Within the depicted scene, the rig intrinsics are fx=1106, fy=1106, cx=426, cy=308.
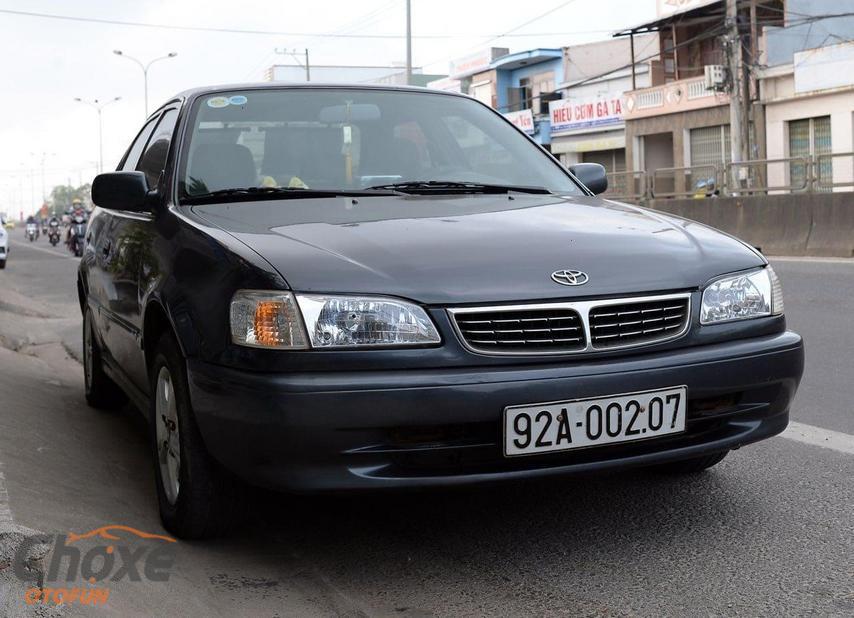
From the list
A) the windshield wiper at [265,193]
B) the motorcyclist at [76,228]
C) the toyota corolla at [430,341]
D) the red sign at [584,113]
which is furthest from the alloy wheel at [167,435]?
the red sign at [584,113]

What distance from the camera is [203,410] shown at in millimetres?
3240

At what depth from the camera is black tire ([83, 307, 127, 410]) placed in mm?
5801

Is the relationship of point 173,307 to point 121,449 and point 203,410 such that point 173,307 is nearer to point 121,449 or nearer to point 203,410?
point 203,410

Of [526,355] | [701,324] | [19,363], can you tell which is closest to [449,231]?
[526,355]

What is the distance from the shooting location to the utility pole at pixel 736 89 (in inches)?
1055

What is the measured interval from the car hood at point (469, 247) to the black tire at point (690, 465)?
0.87m

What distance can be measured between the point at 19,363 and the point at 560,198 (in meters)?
4.65

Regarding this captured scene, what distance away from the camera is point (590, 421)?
312 cm

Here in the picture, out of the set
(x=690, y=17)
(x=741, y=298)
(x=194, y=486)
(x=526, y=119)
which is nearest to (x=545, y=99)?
(x=526, y=119)

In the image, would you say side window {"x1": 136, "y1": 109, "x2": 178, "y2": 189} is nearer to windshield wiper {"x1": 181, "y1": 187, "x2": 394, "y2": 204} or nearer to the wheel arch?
windshield wiper {"x1": 181, "y1": 187, "x2": 394, "y2": 204}

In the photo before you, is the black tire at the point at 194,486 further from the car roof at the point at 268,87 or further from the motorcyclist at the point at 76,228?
the motorcyclist at the point at 76,228

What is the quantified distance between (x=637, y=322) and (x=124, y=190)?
6.83 ft

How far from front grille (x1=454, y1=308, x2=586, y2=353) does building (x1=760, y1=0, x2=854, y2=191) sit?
26048 mm

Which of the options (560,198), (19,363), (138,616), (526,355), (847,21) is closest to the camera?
(138,616)
